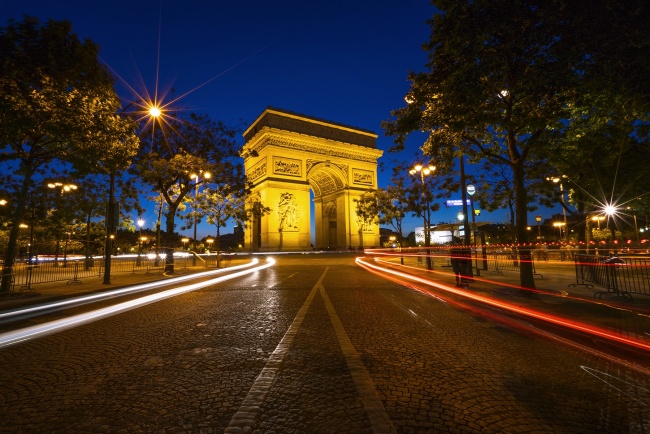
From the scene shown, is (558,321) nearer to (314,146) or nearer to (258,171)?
(258,171)

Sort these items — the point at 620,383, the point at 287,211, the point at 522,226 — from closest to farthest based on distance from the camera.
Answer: the point at 620,383
the point at 522,226
the point at 287,211

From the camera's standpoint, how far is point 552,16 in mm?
6863

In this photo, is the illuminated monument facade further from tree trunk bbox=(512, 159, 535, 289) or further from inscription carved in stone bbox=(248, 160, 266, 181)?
tree trunk bbox=(512, 159, 535, 289)

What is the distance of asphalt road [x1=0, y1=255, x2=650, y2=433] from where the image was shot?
7.90ft

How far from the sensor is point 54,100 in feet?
31.2

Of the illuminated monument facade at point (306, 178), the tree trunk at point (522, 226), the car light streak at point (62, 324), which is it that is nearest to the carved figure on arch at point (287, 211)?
the illuminated monument facade at point (306, 178)

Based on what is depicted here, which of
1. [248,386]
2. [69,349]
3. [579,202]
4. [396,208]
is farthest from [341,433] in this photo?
[396,208]

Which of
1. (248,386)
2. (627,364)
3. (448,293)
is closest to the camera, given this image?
(248,386)

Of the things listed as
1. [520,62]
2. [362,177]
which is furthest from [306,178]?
[520,62]

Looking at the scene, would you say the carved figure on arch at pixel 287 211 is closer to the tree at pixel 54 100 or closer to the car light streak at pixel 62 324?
the tree at pixel 54 100

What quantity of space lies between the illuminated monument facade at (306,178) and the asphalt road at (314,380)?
3583 centimetres

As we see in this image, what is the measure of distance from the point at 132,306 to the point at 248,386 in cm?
616

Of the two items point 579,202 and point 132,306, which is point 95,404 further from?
point 579,202

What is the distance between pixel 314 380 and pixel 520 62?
333 inches
